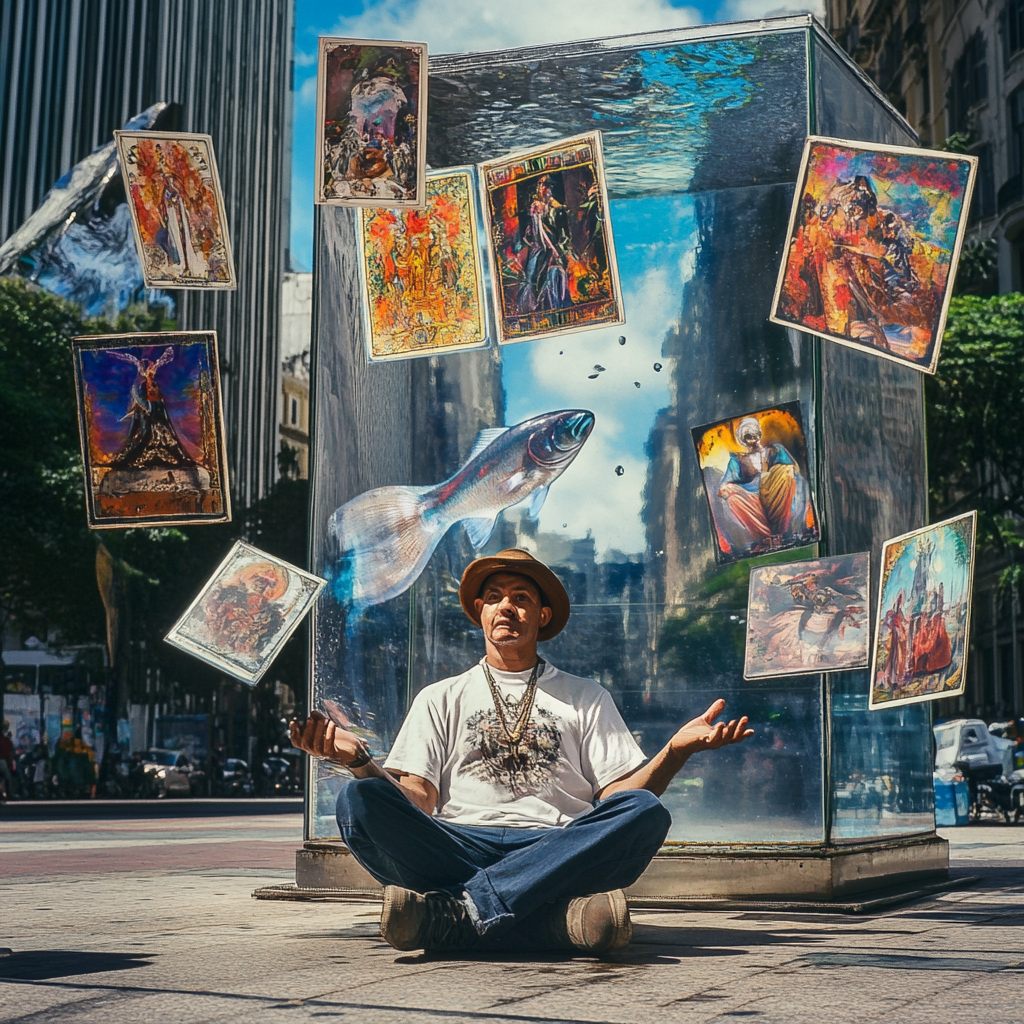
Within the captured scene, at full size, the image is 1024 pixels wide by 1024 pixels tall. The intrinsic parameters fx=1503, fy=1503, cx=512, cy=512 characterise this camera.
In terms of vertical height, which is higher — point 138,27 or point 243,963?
point 138,27

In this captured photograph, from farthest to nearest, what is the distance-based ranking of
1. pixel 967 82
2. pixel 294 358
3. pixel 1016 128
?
pixel 294 358, pixel 967 82, pixel 1016 128

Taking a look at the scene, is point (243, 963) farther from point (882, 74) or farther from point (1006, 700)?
point (882, 74)

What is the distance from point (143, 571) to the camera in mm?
28953

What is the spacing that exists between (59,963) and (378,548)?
2.92m

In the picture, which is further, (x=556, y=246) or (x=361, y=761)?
(x=556, y=246)

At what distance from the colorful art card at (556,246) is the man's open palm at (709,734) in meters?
2.64

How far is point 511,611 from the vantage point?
4949 millimetres

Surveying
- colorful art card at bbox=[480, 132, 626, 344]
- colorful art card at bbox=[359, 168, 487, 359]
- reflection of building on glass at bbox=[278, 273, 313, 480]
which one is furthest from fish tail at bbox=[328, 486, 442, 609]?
reflection of building on glass at bbox=[278, 273, 313, 480]

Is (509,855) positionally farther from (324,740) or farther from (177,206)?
(177,206)

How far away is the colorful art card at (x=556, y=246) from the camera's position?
21.9ft

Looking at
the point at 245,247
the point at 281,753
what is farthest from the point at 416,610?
the point at 245,247

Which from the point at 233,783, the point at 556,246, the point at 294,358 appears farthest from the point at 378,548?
the point at 294,358

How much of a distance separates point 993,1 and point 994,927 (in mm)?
35897

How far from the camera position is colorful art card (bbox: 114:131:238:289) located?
6.55 metres
